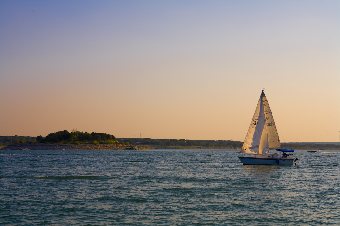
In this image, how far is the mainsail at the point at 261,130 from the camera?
8288 cm

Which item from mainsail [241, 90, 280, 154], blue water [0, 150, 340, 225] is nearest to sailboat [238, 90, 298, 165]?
mainsail [241, 90, 280, 154]

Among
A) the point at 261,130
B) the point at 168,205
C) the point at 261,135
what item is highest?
the point at 261,130

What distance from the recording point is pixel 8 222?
26.6 meters

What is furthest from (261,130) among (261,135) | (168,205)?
(168,205)

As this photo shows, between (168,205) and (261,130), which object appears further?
(261,130)

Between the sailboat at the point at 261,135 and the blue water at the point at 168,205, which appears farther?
the sailboat at the point at 261,135

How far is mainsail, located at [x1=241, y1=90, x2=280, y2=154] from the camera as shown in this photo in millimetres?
82875

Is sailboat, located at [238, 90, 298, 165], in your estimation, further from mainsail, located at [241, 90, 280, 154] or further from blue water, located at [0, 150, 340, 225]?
blue water, located at [0, 150, 340, 225]

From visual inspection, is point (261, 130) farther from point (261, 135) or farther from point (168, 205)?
point (168, 205)

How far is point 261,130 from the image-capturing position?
8275 centimetres

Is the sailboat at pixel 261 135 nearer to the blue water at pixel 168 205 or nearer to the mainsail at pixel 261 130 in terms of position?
the mainsail at pixel 261 130

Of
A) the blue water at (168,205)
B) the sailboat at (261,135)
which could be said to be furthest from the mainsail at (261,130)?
the blue water at (168,205)

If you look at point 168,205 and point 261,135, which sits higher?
point 261,135

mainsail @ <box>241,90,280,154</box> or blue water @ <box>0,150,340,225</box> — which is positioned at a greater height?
mainsail @ <box>241,90,280,154</box>
